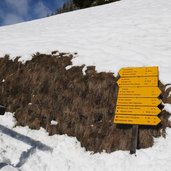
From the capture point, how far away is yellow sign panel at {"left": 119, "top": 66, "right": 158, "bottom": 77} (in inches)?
347

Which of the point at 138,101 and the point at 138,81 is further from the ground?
the point at 138,81

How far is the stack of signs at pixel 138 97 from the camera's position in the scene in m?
7.80

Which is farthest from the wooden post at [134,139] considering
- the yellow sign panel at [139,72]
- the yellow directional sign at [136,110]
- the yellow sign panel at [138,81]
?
the yellow sign panel at [139,72]

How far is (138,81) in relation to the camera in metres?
8.73

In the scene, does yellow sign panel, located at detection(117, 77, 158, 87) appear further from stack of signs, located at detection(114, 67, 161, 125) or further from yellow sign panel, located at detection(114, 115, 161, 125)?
yellow sign panel, located at detection(114, 115, 161, 125)

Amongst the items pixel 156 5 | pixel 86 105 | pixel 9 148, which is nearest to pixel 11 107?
pixel 9 148

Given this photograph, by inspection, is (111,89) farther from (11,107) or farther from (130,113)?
(11,107)

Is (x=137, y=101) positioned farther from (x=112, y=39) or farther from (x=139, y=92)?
(x=112, y=39)

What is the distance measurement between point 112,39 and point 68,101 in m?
4.92

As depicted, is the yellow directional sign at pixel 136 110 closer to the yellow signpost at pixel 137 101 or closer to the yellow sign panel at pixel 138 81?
the yellow signpost at pixel 137 101

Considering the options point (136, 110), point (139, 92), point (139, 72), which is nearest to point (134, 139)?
point (136, 110)

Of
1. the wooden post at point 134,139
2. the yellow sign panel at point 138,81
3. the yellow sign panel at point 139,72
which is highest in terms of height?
the yellow sign panel at point 139,72

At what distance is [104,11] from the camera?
20.7 meters

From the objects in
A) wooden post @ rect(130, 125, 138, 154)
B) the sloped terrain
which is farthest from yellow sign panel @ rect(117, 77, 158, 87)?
wooden post @ rect(130, 125, 138, 154)
